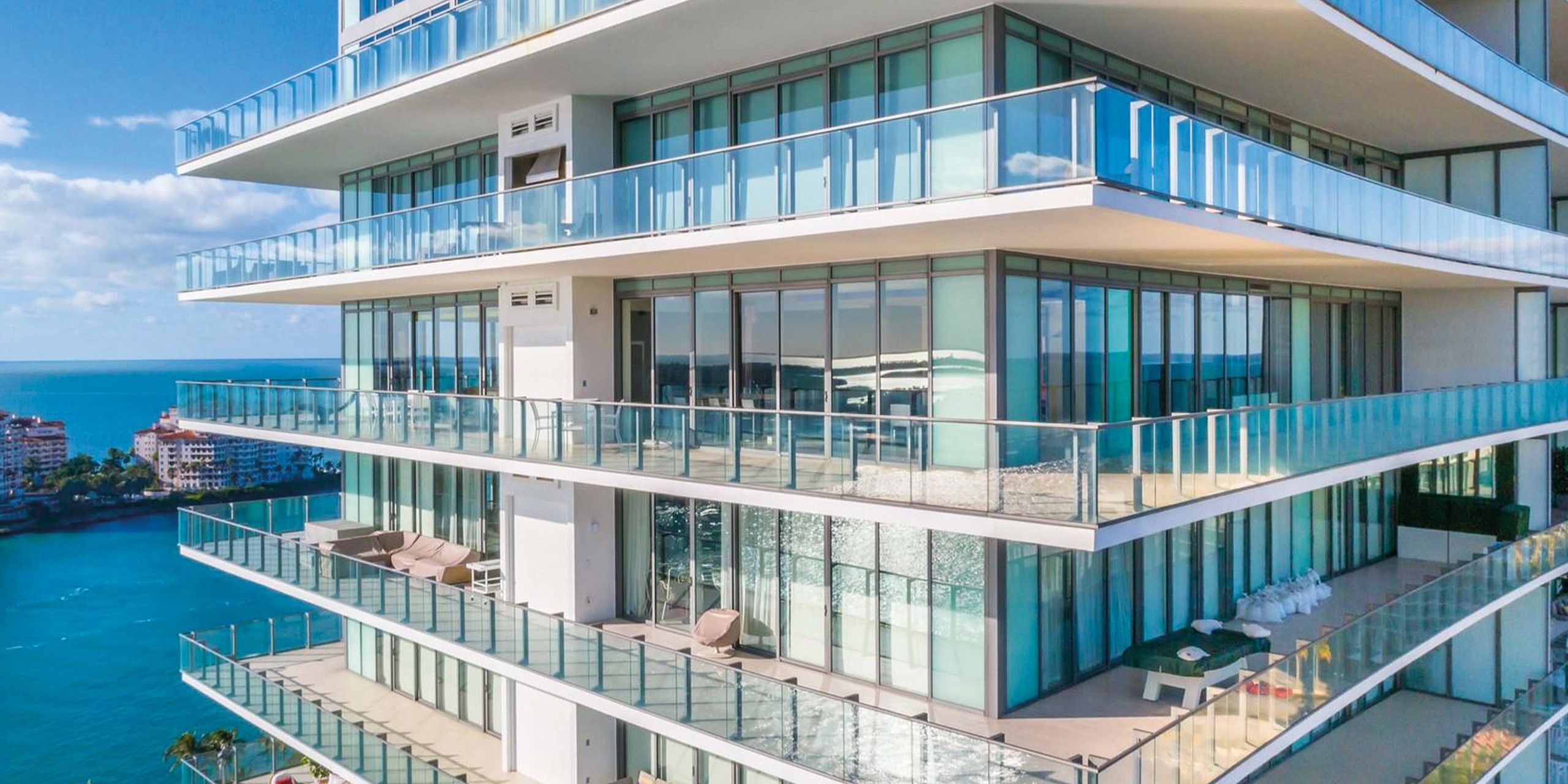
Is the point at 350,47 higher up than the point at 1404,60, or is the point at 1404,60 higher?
the point at 350,47

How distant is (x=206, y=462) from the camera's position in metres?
81.9

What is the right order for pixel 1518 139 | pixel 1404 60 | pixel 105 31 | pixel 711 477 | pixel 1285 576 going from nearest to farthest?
1. pixel 711 477
2. pixel 1404 60
3. pixel 1285 576
4. pixel 1518 139
5. pixel 105 31

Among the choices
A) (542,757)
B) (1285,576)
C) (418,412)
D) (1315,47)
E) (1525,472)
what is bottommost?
(542,757)

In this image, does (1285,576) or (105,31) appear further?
(105,31)

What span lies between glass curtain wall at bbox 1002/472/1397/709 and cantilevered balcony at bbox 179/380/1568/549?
2.04 metres

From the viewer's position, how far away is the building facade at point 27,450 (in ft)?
250

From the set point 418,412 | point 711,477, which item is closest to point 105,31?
point 418,412

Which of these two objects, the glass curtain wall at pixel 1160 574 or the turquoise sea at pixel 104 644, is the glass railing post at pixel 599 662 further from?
the turquoise sea at pixel 104 644

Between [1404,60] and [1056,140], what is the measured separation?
27.0 feet

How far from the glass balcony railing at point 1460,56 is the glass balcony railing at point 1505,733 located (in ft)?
35.2

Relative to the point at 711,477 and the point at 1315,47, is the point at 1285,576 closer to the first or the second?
the point at 1315,47

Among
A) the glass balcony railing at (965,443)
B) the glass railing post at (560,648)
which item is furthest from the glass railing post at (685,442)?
the glass railing post at (560,648)

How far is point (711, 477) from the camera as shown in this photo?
13062 millimetres

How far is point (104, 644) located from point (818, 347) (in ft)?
178
